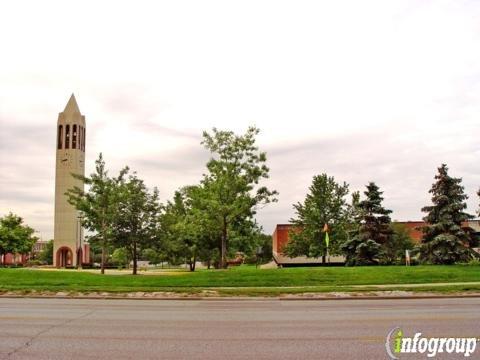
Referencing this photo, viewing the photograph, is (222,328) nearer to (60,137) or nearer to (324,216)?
(324,216)

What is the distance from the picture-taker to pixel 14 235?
5612cm

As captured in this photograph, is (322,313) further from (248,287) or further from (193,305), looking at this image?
(248,287)

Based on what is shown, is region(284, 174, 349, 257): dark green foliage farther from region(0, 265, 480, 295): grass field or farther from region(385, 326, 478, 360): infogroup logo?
region(385, 326, 478, 360): infogroup logo

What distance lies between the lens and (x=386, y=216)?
40.0m

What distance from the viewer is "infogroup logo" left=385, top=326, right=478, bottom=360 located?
25.4ft

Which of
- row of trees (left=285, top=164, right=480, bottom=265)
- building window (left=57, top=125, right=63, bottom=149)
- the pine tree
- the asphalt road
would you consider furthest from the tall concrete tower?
the asphalt road

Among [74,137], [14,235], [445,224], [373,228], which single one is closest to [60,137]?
[74,137]

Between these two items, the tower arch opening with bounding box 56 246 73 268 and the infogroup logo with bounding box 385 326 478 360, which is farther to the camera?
the tower arch opening with bounding box 56 246 73 268

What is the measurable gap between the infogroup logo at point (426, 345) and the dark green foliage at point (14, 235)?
54.6 metres

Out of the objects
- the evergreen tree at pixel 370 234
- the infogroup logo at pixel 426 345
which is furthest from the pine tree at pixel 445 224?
the infogroup logo at pixel 426 345

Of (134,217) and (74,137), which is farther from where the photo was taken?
(74,137)

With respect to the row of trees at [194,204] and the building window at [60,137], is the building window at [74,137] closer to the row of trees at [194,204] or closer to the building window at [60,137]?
the building window at [60,137]

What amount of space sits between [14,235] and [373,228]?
38.7 meters

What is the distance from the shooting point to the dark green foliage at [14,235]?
55.9 m
